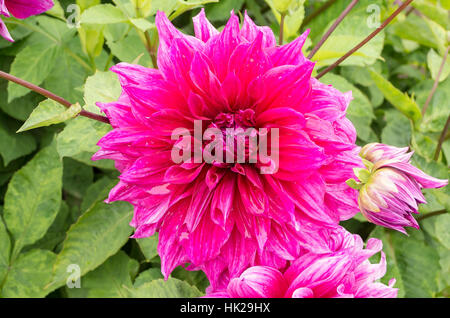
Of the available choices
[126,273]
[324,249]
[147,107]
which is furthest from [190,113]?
[126,273]

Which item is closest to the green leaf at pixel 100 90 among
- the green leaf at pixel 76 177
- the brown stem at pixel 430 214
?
the green leaf at pixel 76 177

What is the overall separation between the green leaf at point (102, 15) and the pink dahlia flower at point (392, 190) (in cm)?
35

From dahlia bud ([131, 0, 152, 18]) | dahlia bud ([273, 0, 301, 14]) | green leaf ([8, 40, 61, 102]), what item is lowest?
green leaf ([8, 40, 61, 102])

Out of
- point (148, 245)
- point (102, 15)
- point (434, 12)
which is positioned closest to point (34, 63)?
point (102, 15)

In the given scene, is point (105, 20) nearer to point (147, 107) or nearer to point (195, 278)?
point (147, 107)

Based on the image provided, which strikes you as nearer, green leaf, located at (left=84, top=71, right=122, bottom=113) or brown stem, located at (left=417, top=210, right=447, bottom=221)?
green leaf, located at (left=84, top=71, right=122, bottom=113)

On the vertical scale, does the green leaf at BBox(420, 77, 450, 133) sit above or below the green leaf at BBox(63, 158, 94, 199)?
above

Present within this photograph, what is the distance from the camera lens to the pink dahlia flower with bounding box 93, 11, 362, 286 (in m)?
0.41

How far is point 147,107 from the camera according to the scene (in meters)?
0.41

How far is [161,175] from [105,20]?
0.23 metres

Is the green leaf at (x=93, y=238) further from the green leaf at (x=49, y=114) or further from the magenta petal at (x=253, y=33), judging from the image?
the magenta petal at (x=253, y=33)

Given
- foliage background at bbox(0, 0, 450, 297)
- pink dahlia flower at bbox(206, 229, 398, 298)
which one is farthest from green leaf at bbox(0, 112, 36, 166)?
pink dahlia flower at bbox(206, 229, 398, 298)

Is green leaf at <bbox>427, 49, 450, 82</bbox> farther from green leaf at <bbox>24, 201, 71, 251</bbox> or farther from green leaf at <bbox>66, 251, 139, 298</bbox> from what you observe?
green leaf at <bbox>24, 201, 71, 251</bbox>

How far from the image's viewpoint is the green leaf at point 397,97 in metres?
0.68
